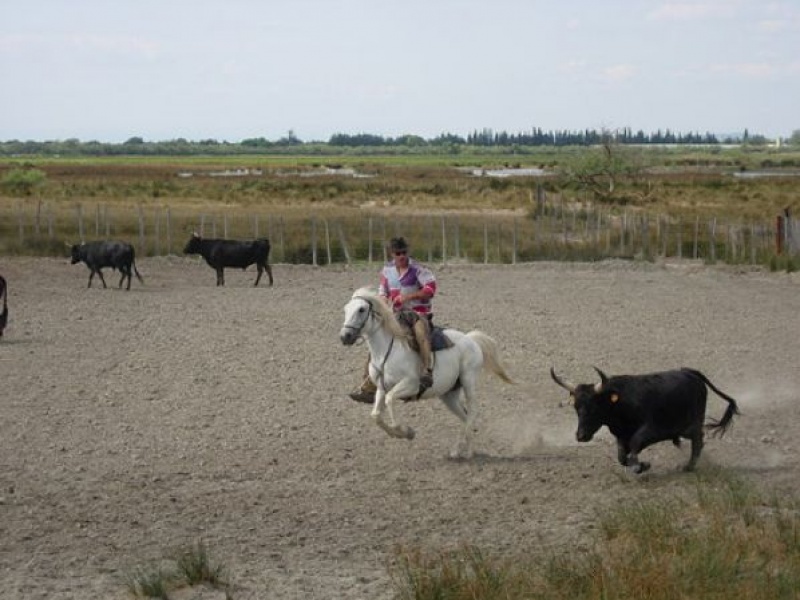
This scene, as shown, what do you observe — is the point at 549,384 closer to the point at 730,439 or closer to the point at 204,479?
the point at 730,439

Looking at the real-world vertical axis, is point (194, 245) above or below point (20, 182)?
above

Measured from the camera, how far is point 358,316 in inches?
461

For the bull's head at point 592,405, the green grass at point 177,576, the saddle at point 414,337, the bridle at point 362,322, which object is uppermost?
the bridle at point 362,322

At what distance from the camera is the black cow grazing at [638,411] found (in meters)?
11.1

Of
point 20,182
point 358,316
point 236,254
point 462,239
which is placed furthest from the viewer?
point 20,182

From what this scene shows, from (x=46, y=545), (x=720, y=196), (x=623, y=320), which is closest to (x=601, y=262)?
(x=623, y=320)

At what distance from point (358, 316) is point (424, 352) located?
76 cm

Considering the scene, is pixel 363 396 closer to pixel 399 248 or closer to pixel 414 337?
pixel 414 337

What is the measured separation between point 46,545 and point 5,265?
2351 cm

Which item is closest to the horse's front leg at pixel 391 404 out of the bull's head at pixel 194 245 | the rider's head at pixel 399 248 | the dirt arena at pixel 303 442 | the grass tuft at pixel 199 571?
the dirt arena at pixel 303 442

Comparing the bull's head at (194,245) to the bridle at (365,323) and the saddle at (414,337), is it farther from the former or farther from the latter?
the bridle at (365,323)

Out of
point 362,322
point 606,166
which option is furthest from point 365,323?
point 606,166

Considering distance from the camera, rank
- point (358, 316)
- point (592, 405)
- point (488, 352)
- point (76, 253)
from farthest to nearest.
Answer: point (76, 253)
point (488, 352)
point (358, 316)
point (592, 405)

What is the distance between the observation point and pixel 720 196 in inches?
3027
